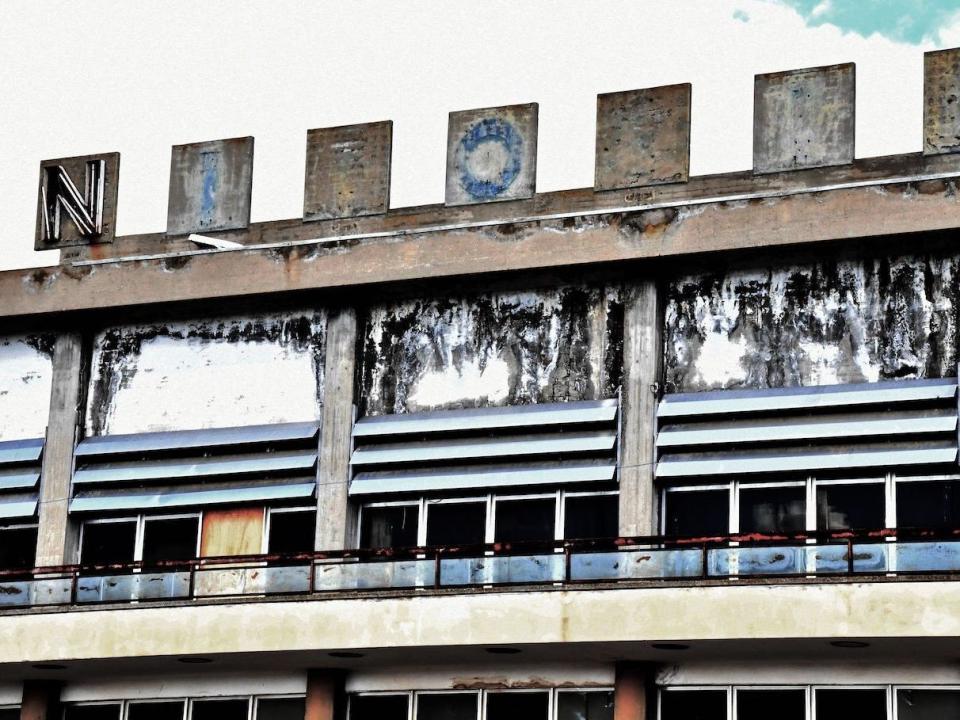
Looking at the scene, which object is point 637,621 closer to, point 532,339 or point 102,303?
point 532,339

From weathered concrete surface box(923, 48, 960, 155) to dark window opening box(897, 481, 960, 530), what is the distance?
5128 millimetres

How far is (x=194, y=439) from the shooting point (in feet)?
98.9

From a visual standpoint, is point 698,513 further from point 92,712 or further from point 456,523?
point 92,712

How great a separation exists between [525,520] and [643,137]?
19.7 ft

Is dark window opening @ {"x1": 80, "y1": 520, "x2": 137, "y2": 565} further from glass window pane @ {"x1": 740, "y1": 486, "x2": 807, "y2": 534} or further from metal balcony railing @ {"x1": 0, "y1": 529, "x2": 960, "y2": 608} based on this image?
glass window pane @ {"x1": 740, "y1": 486, "x2": 807, "y2": 534}

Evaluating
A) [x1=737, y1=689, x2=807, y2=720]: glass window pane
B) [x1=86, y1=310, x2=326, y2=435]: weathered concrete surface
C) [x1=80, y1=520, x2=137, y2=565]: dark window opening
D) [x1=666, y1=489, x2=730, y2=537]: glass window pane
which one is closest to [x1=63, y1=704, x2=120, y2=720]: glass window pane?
[x1=80, y1=520, x2=137, y2=565]: dark window opening

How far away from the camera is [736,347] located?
2733 centimetres

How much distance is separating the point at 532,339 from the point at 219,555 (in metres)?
5.76

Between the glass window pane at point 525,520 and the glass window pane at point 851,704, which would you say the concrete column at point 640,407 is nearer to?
the glass window pane at point 525,520

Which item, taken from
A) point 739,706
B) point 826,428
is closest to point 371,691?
point 739,706

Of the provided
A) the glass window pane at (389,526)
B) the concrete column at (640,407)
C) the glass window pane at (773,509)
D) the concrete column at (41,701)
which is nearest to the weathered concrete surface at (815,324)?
the concrete column at (640,407)

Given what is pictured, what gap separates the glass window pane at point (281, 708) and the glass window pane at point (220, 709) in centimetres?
24

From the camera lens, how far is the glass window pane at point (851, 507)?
25891mm

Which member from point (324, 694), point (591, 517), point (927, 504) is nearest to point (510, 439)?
point (591, 517)
